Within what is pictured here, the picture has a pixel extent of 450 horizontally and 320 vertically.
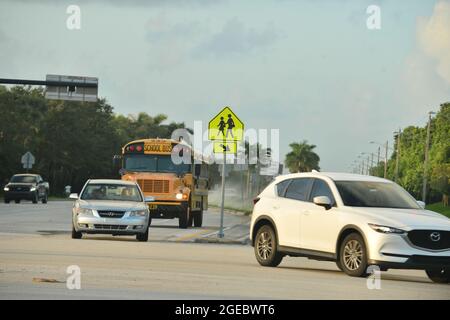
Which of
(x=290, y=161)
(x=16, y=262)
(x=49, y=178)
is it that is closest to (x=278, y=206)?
(x=16, y=262)

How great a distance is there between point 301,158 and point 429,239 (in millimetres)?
142456

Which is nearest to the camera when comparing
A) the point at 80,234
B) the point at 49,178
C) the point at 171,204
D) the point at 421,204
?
the point at 421,204

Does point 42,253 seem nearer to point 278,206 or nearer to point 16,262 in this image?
point 16,262

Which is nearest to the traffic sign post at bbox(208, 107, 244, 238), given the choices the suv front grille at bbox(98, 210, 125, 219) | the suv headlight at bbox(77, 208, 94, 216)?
the suv front grille at bbox(98, 210, 125, 219)

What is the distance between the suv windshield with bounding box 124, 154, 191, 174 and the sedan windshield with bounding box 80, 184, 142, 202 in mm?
9997

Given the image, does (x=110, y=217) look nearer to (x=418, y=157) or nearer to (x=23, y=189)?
(x=23, y=189)

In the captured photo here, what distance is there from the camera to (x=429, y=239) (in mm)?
17984

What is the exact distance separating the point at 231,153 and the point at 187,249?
6454mm

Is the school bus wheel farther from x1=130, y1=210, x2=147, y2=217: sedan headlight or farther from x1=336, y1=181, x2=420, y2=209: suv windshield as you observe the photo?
x1=336, y1=181, x2=420, y2=209: suv windshield

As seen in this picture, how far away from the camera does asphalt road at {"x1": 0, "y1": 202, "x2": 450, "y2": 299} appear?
1441 cm

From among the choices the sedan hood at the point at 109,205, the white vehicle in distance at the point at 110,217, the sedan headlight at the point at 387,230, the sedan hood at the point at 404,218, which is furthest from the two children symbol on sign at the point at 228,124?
the sedan headlight at the point at 387,230

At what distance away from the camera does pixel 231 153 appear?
31.8 metres

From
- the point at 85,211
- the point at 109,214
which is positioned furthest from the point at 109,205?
the point at 85,211

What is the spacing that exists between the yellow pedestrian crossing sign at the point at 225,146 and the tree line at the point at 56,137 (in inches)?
2951
